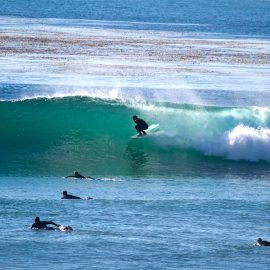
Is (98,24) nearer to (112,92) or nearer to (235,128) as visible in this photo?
(112,92)

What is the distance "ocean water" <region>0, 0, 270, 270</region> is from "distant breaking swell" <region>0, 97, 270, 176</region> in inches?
1.6

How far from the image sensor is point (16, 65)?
53.1 metres

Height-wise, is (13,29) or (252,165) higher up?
(13,29)

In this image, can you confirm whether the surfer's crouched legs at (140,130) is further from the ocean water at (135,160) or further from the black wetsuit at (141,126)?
the ocean water at (135,160)

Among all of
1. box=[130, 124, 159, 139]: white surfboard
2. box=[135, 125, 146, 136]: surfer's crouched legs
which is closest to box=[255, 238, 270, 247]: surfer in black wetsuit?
box=[135, 125, 146, 136]: surfer's crouched legs

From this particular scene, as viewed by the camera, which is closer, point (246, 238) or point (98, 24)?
point (246, 238)

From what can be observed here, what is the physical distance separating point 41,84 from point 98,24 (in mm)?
46953

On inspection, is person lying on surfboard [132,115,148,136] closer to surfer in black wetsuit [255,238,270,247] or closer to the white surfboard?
the white surfboard

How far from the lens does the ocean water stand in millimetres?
21875

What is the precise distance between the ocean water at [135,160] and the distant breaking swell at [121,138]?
0.04 m

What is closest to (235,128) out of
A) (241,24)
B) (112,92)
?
(112,92)

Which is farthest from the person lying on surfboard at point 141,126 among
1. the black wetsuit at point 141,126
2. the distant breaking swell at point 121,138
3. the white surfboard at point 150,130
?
the distant breaking swell at point 121,138

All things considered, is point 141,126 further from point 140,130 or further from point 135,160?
point 135,160

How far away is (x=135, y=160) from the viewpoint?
31781 mm
